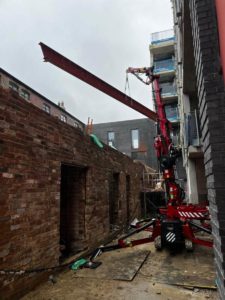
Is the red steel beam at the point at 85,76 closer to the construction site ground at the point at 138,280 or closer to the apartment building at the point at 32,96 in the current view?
the construction site ground at the point at 138,280

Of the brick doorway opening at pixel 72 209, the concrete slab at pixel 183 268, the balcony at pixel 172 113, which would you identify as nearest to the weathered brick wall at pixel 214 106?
the concrete slab at pixel 183 268

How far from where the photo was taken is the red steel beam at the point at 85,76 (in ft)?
19.6

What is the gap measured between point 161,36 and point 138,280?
76.9 ft

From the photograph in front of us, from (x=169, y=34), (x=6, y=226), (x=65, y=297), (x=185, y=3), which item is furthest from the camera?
(x=169, y=34)

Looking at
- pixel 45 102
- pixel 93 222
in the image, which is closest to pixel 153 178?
pixel 45 102

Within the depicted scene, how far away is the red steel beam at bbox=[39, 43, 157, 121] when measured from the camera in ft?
19.6

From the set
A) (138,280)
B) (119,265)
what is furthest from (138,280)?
(119,265)

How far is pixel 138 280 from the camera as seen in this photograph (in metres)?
5.00

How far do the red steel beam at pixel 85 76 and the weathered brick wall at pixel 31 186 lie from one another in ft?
5.29

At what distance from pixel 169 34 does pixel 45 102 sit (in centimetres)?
1352

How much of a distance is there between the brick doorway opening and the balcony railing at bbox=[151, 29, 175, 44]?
20.1 m

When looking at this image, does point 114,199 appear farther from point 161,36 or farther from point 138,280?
point 161,36

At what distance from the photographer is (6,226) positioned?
3.87 metres

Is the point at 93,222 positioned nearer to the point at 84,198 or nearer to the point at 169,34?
the point at 84,198
